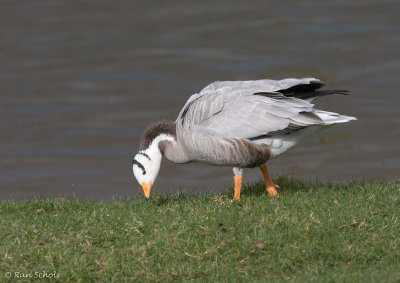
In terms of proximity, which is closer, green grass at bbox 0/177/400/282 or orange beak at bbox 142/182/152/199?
green grass at bbox 0/177/400/282

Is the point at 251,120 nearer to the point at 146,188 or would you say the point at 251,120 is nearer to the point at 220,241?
the point at 146,188

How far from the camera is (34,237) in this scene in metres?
6.96

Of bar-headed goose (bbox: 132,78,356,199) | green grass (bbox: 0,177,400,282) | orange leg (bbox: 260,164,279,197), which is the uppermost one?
bar-headed goose (bbox: 132,78,356,199)

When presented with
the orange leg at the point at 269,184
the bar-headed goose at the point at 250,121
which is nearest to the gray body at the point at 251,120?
the bar-headed goose at the point at 250,121

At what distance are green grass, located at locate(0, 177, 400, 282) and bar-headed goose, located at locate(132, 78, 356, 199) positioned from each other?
2.01 feet

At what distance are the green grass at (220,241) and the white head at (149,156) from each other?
902 millimetres

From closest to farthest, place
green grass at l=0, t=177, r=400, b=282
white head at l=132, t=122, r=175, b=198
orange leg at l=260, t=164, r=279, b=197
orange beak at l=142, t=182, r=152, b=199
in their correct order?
green grass at l=0, t=177, r=400, b=282, orange leg at l=260, t=164, r=279, b=197, orange beak at l=142, t=182, r=152, b=199, white head at l=132, t=122, r=175, b=198

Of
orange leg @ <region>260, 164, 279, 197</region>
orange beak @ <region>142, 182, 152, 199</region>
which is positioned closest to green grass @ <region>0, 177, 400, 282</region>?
orange leg @ <region>260, 164, 279, 197</region>

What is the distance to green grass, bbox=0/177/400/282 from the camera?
613 cm

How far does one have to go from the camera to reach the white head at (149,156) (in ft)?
28.7

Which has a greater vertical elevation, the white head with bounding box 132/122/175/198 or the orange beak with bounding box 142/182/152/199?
the white head with bounding box 132/122/175/198

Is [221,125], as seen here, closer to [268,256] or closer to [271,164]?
[268,256]

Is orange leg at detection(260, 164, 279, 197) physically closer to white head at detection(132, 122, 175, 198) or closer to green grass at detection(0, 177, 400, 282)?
green grass at detection(0, 177, 400, 282)

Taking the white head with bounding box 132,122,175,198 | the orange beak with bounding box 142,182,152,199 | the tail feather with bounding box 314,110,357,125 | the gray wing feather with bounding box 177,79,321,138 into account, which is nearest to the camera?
the tail feather with bounding box 314,110,357,125
